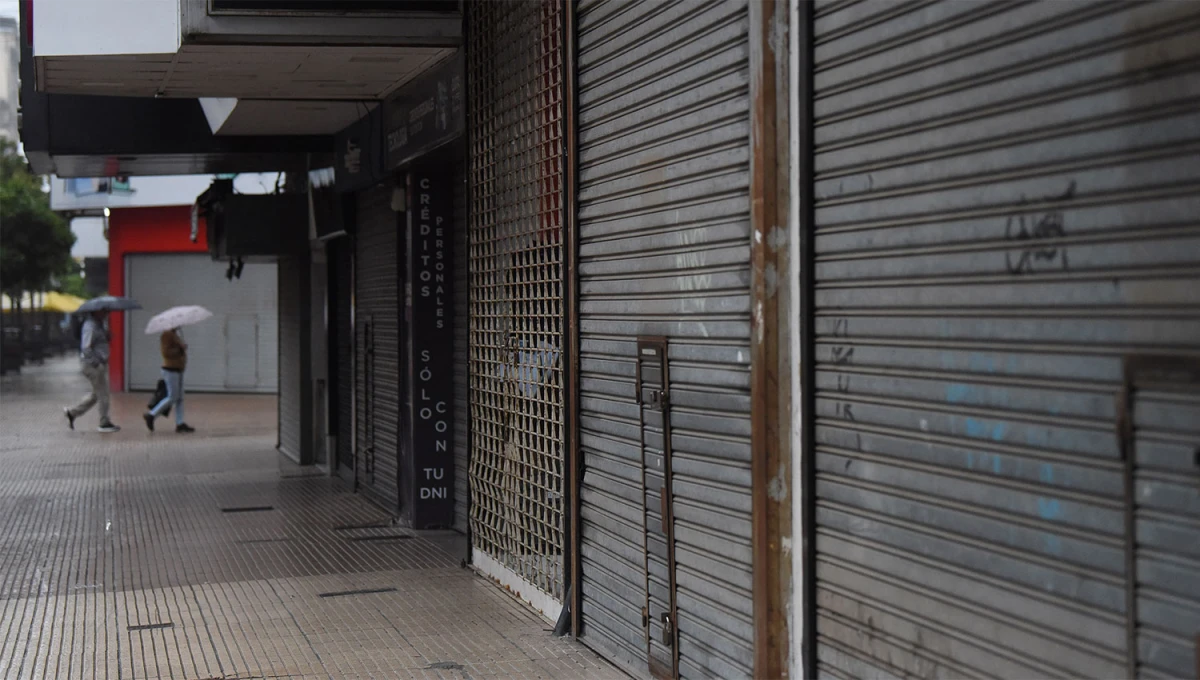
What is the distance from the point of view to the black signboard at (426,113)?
8953 mm

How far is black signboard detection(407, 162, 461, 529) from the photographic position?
34.3 feet

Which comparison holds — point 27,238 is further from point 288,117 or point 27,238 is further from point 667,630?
point 667,630

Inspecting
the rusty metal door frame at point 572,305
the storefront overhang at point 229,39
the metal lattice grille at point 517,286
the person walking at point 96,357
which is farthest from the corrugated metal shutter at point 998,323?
the person walking at point 96,357

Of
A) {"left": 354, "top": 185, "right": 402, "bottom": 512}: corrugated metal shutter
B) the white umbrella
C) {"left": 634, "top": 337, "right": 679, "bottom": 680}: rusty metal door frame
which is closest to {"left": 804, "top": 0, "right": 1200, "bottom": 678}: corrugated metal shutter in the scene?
{"left": 634, "top": 337, "right": 679, "bottom": 680}: rusty metal door frame

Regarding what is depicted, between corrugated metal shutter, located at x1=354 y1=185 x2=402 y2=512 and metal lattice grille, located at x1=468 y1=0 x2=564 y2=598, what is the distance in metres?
2.62

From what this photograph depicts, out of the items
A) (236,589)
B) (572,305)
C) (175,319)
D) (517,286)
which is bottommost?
(236,589)

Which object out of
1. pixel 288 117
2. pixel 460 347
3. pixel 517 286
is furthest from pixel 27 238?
pixel 517 286

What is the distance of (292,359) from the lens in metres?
16.9

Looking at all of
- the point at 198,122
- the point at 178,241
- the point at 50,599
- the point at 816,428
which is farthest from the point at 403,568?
the point at 178,241

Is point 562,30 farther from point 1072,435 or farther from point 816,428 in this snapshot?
point 1072,435

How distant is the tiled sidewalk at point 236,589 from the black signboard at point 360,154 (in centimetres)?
303

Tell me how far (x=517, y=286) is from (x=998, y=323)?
477 centimetres

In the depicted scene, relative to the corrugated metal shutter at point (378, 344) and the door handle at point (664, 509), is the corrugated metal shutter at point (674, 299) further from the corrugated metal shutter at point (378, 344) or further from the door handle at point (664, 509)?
the corrugated metal shutter at point (378, 344)

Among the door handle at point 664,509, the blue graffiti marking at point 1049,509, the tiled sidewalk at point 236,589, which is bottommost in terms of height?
the tiled sidewalk at point 236,589
